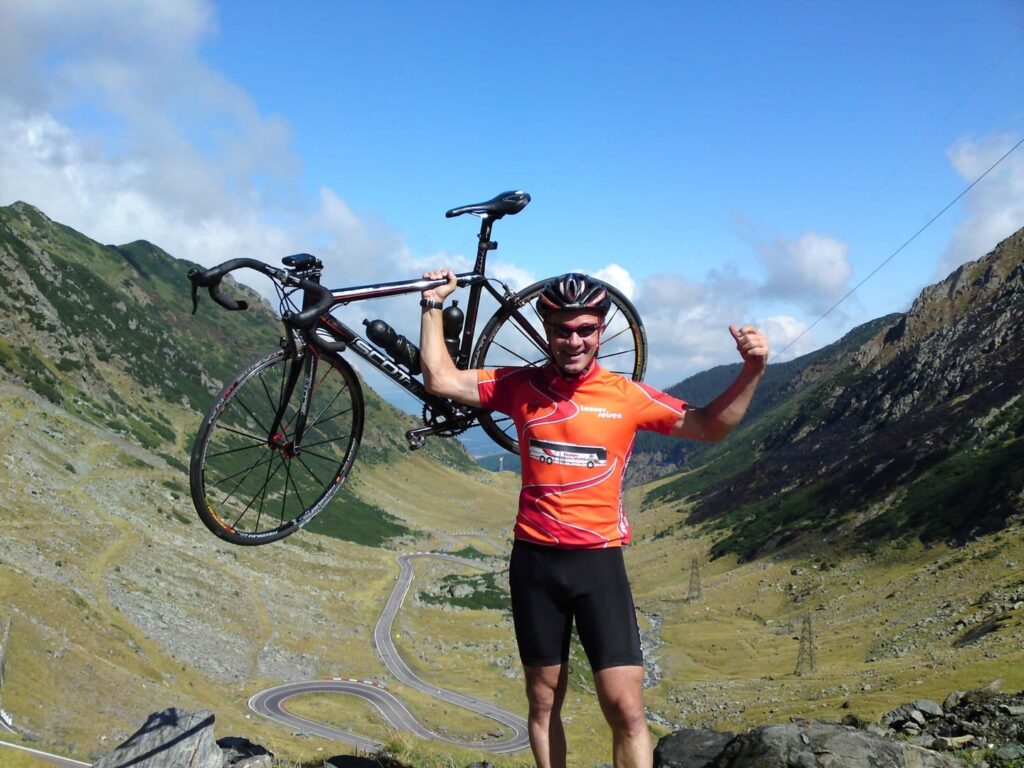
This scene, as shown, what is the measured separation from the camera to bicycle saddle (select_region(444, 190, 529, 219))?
10.2m

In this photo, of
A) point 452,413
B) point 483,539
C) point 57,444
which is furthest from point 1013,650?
point 483,539

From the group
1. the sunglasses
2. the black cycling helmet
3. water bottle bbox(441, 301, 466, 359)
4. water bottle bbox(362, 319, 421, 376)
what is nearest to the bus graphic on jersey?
the sunglasses

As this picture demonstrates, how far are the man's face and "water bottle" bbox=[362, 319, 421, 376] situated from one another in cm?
305

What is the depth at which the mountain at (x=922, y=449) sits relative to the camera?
99.0m

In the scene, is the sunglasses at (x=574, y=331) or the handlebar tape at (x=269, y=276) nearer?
the sunglasses at (x=574, y=331)

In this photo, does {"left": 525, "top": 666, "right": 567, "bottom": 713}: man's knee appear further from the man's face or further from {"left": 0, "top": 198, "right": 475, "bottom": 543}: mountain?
{"left": 0, "top": 198, "right": 475, "bottom": 543}: mountain

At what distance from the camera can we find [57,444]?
9900 cm

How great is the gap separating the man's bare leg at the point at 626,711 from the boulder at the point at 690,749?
439 cm

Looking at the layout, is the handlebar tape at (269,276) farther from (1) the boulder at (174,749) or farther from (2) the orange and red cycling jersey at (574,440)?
(1) the boulder at (174,749)

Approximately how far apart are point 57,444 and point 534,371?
355 ft

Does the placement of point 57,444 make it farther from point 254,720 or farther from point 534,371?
point 534,371

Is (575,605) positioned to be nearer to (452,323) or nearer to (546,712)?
(546,712)

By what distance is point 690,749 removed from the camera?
11.1 meters

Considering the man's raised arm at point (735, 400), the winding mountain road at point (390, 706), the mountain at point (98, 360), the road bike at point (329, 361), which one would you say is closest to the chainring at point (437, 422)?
the road bike at point (329, 361)
